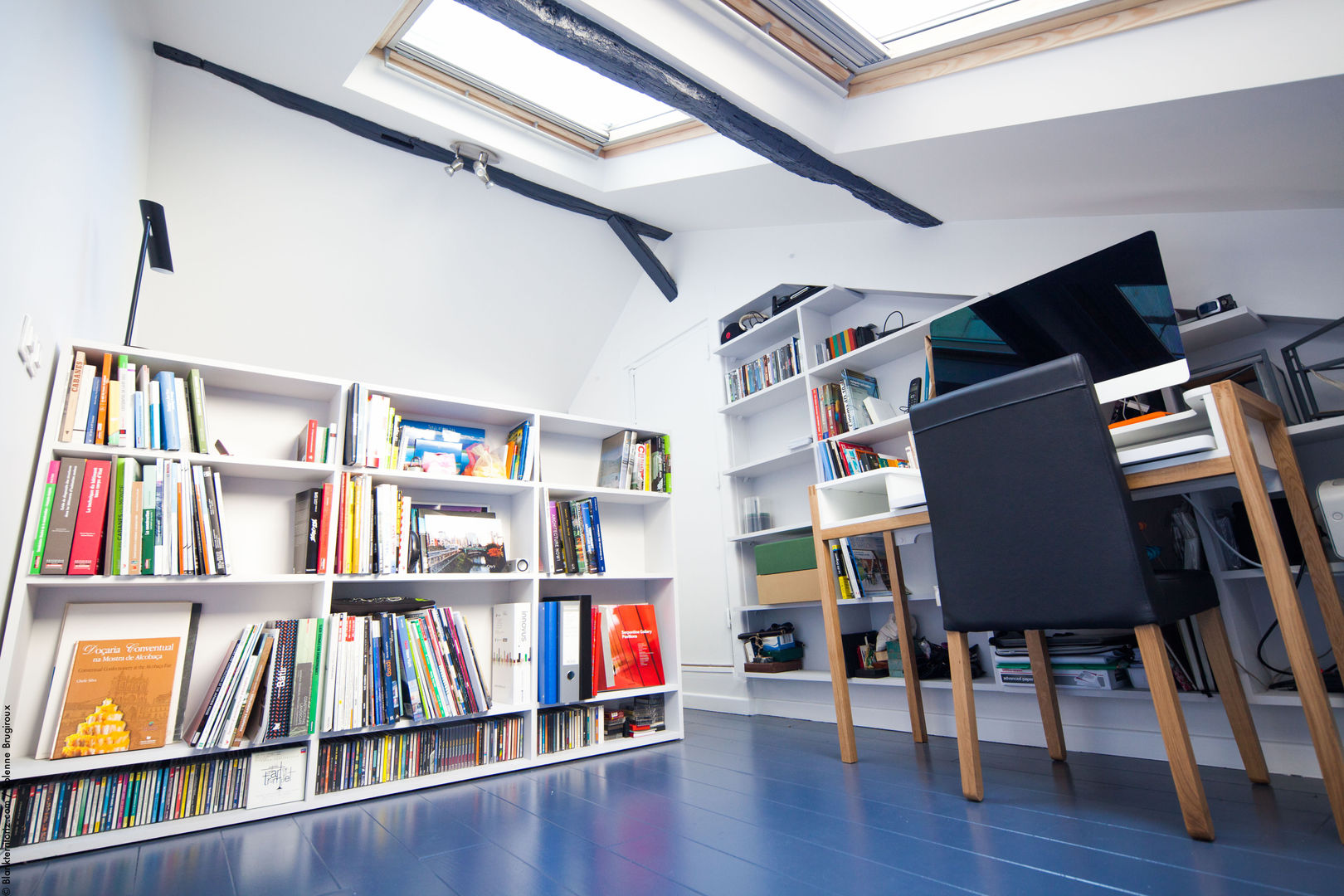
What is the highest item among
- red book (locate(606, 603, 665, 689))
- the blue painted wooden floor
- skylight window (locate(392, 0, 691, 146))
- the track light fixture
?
skylight window (locate(392, 0, 691, 146))

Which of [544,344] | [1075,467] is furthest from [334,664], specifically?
[544,344]

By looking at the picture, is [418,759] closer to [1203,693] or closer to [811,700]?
[811,700]

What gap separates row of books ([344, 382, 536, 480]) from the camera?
7.63 feet

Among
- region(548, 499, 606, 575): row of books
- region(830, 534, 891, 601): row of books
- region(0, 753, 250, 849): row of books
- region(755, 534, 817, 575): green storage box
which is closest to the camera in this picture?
region(0, 753, 250, 849): row of books

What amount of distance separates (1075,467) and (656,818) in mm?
1343

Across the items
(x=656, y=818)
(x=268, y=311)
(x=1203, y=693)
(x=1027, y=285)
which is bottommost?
(x=656, y=818)

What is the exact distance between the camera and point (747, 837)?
1536 millimetres

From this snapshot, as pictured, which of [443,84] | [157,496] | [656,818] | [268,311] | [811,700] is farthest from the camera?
[268,311]

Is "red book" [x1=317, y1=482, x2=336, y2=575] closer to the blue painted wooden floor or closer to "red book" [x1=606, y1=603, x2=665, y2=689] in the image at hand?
the blue painted wooden floor

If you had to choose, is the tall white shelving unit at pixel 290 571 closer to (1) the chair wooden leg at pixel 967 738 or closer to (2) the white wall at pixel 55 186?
(2) the white wall at pixel 55 186

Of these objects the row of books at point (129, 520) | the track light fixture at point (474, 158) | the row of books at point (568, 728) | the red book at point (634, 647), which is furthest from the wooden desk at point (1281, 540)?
the track light fixture at point (474, 158)

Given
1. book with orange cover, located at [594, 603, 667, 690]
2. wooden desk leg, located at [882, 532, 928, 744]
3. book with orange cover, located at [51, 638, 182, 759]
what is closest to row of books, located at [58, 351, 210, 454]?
book with orange cover, located at [51, 638, 182, 759]

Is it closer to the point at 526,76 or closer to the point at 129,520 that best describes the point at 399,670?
the point at 129,520

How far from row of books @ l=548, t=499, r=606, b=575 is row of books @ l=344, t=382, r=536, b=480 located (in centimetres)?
22
